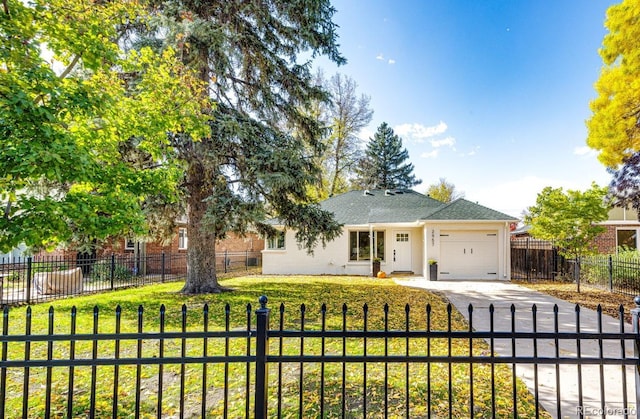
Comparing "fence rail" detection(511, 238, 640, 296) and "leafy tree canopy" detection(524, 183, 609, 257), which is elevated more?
"leafy tree canopy" detection(524, 183, 609, 257)

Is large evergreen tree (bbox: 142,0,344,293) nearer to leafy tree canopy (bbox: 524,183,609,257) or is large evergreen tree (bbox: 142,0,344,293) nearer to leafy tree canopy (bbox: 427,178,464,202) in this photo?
leafy tree canopy (bbox: 524,183,609,257)

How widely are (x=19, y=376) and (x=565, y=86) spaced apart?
1994cm

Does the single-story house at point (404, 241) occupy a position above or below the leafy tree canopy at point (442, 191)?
below

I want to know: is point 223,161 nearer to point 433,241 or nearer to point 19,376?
point 19,376

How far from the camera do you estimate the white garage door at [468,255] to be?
49.8ft

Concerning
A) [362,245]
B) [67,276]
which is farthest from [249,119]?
[362,245]

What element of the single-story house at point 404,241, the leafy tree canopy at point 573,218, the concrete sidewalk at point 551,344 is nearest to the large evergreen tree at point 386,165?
the single-story house at point 404,241

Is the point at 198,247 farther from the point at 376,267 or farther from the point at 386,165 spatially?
the point at 386,165

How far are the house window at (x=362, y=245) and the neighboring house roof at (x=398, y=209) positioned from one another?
2.50ft

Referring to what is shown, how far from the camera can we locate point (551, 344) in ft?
18.1

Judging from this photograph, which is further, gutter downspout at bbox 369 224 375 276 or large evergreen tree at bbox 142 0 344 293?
gutter downspout at bbox 369 224 375 276

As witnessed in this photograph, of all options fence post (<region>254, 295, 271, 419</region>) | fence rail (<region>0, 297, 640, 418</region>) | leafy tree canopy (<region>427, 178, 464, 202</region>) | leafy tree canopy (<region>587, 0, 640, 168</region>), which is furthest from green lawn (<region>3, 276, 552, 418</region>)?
leafy tree canopy (<region>427, 178, 464, 202</region>)

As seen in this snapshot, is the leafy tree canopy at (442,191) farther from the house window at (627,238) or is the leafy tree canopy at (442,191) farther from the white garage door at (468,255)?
the white garage door at (468,255)

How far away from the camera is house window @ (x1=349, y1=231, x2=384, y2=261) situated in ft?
57.6
